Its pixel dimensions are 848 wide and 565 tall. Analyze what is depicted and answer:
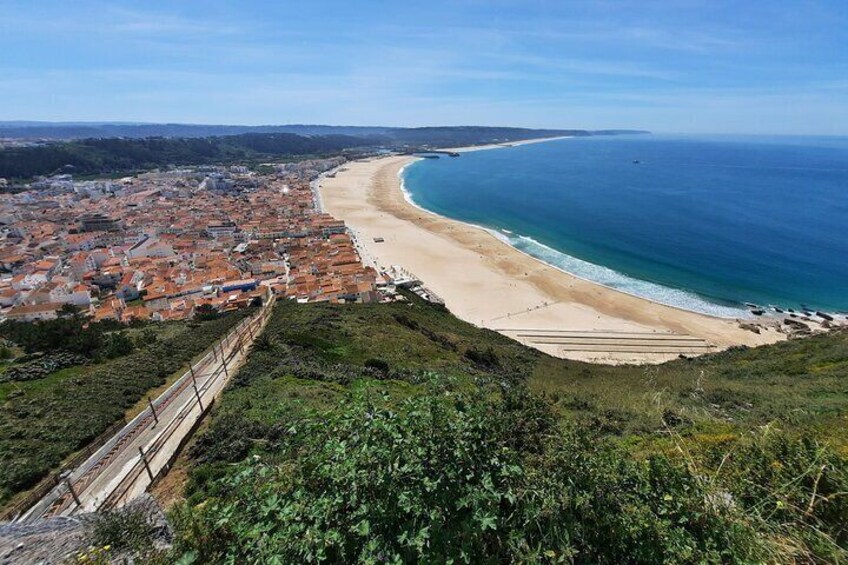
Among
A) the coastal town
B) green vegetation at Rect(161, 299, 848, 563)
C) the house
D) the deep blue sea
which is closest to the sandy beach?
the deep blue sea

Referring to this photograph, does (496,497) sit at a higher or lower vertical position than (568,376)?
higher

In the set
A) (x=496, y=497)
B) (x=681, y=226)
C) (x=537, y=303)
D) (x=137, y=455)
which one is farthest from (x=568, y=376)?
(x=681, y=226)

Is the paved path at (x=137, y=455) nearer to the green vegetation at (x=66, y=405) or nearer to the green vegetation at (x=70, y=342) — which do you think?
the green vegetation at (x=66, y=405)

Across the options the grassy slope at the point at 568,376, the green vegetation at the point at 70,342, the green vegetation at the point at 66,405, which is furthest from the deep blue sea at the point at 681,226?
the green vegetation at the point at 70,342

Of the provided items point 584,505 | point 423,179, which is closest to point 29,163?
point 423,179

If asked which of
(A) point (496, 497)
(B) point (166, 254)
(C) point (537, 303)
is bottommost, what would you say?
(C) point (537, 303)

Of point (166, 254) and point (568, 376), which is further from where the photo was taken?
point (166, 254)

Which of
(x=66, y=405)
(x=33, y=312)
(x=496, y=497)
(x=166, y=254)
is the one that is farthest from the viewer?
(x=166, y=254)

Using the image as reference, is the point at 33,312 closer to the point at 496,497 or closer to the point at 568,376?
the point at 568,376
